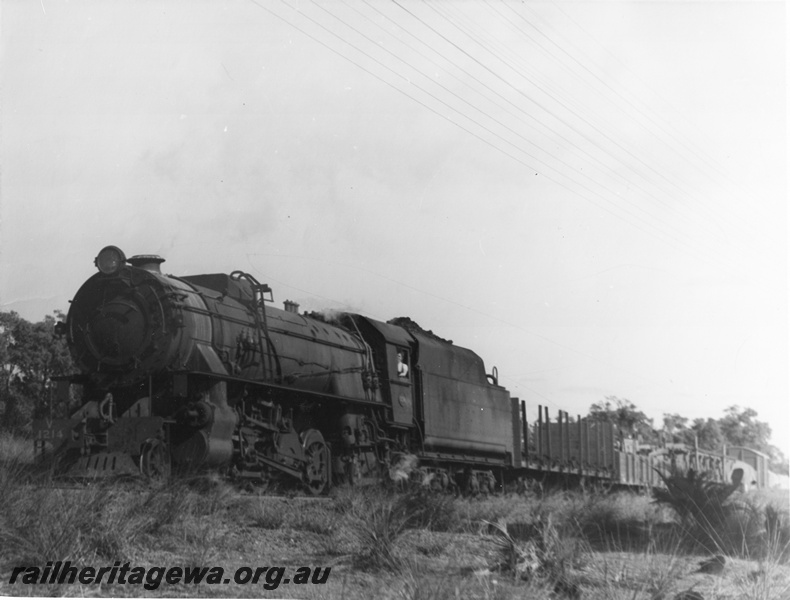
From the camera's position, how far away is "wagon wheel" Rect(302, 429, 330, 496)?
1313 centimetres

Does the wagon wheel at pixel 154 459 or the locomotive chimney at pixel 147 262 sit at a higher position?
the locomotive chimney at pixel 147 262

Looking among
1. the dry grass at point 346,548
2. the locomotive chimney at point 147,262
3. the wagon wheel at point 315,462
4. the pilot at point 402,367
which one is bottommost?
the dry grass at point 346,548

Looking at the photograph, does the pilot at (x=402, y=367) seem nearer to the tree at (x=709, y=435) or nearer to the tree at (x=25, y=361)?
the tree at (x=25, y=361)

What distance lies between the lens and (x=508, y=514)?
40.9 feet

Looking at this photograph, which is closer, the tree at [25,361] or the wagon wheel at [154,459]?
the wagon wheel at [154,459]

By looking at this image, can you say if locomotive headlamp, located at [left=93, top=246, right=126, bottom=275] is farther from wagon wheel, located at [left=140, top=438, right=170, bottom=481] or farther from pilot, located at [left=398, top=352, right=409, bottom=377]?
pilot, located at [left=398, top=352, right=409, bottom=377]

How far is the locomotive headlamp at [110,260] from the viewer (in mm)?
11977

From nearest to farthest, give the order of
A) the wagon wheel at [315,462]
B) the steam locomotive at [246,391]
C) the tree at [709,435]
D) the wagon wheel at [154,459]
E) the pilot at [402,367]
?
the wagon wheel at [154,459] < the steam locomotive at [246,391] < the wagon wheel at [315,462] < the pilot at [402,367] < the tree at [709,435]

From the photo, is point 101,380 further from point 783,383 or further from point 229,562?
point 783,383

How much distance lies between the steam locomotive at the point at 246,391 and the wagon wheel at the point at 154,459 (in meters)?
0.02

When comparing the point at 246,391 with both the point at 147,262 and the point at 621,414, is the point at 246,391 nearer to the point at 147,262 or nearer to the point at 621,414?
the point at 147,262

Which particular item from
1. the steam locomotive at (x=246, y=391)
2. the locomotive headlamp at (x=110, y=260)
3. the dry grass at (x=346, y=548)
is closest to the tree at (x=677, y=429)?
the steam locomotive at (x=246, y=391)

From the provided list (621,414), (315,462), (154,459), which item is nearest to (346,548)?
(154,459)

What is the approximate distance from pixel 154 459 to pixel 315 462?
3.19 metres
